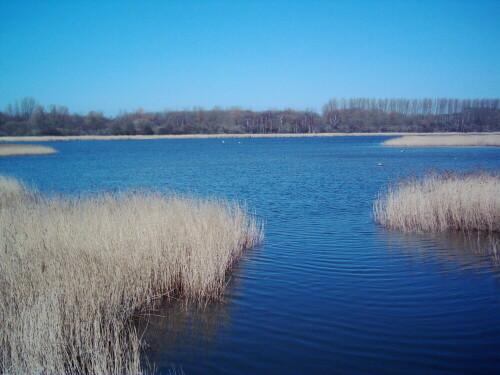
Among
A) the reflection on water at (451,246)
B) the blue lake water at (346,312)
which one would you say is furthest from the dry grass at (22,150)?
the reflection on water at (451,246)

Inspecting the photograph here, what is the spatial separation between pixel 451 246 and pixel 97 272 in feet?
22.8

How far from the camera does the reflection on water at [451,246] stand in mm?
7684

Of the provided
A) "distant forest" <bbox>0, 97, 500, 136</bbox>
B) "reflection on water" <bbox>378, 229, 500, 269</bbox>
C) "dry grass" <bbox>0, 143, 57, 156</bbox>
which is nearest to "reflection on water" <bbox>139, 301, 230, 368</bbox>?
"reflection on water" <bbox>378, 229, 500, 269</bbox>

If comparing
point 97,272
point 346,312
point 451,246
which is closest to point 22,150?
point 97,272

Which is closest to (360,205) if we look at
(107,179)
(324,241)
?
(324,241)

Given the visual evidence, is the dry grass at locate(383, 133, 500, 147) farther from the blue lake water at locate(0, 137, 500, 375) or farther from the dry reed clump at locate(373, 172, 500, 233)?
the blue lake water at locate(0, 137, 500, 375)

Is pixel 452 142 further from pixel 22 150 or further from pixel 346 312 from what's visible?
pixel 22 150

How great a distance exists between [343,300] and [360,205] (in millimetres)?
8365

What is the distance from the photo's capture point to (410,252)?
8.34 metres

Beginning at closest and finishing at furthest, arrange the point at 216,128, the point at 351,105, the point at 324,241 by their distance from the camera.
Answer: the point at 324,241
the point at 216,128
the point at 351,105

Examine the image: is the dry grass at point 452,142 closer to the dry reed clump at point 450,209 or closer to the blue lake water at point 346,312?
the dry reed clump at point 450,209

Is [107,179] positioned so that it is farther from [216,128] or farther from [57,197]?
[216,128]

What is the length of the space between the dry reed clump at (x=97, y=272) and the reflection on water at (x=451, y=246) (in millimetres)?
3209

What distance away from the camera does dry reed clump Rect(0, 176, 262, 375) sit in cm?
408
